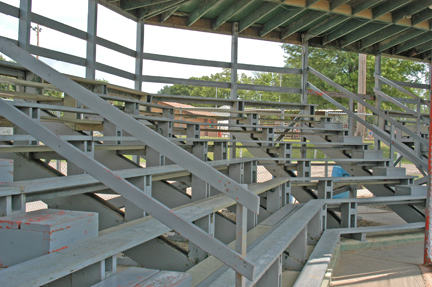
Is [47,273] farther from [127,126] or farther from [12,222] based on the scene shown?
[127,126]

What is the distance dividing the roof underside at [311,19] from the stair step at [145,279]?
16.3 feet

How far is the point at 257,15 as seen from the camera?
694cm

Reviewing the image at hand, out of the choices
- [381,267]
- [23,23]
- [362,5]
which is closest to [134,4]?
[23,23]

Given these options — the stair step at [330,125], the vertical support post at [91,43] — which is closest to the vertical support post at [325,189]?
the stair step at [330,125]

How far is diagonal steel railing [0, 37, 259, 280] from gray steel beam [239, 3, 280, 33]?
5.42 m

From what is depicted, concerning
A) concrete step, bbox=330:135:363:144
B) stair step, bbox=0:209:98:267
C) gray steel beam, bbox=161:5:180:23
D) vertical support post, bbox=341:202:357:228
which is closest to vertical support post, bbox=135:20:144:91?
gray steel beam, bbox=161:5:180:23

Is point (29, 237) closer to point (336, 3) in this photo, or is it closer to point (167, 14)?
point (167, 14)

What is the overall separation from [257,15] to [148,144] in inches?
231

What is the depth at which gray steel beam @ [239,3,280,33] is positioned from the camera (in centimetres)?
659

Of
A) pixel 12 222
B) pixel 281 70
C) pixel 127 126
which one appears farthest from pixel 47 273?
pixel 281 70

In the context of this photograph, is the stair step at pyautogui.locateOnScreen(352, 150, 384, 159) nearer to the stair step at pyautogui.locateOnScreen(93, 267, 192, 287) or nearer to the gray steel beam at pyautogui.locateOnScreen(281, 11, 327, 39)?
the gray steel beam at pyautogui.locateOnScreen(281, 11, 327, 39)

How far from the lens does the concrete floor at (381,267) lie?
3775mm

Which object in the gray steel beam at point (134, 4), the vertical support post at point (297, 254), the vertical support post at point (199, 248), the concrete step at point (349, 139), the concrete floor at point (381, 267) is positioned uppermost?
the gray steel beam at point (134, 4)

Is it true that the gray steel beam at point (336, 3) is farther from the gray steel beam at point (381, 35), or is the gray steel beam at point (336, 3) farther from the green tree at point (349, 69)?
the green tree at point (349, 69)
